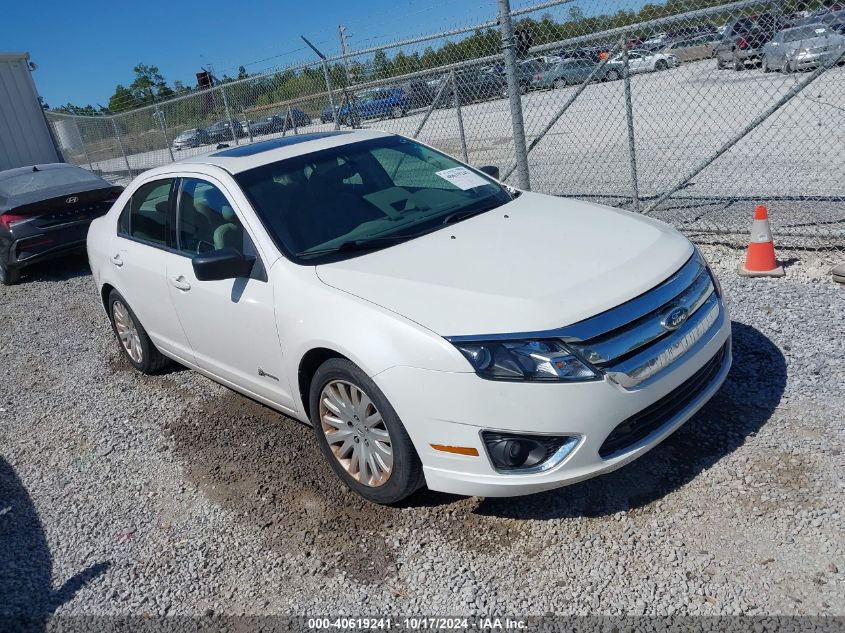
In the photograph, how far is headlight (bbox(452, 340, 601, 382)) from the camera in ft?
8.86

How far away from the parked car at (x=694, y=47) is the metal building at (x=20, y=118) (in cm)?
1578

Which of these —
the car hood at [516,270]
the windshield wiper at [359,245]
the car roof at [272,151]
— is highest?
the car roof at [272,151]

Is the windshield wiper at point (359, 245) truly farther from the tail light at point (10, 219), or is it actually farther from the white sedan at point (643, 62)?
the tail light at point (10, 219)

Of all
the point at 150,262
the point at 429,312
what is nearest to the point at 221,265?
the point at 429,312

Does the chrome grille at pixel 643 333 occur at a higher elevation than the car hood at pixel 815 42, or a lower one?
lower

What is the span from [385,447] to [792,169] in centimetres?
748

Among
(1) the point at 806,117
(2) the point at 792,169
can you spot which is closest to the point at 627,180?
(2) the point at 792,169

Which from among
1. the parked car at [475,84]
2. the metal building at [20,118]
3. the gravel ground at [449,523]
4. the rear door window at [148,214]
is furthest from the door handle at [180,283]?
the metal building at [20,118]

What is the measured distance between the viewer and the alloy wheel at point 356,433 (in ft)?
10.3

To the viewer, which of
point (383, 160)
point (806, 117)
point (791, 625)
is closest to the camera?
point (791, 625)

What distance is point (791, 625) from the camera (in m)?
2.38

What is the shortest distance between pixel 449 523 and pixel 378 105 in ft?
23.4

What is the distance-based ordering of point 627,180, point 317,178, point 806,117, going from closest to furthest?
point 317,178
point 627,180
point 806,117

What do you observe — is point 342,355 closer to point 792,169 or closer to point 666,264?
point 666,264
